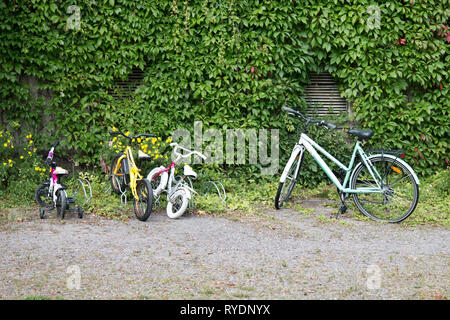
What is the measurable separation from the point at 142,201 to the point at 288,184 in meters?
2.09

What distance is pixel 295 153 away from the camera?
6.55m

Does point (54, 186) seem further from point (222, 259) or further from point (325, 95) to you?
point (325, 95)

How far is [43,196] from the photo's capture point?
6.40m

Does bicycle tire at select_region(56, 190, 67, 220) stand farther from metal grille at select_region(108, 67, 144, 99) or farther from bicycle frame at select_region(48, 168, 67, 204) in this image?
metal grille at select_region(108, 67, 144, 99)

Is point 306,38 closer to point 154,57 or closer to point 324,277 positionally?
point 154,57

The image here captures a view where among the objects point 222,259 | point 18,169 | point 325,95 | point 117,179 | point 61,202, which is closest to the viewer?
point 222,259

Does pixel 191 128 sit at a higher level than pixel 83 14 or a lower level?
lower

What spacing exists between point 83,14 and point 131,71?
112 centimetres

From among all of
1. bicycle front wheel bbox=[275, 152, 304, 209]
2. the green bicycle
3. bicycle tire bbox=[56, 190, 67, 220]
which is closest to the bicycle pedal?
the green bicycle

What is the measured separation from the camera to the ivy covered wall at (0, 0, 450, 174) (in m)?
7.43

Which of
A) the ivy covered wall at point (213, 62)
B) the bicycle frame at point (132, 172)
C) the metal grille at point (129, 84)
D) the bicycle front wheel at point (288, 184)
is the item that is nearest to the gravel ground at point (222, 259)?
the bicycle frame at point (132, 172)

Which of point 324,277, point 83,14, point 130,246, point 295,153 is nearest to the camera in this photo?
point 324,277

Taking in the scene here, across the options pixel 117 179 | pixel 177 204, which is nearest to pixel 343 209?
pixel 177 204

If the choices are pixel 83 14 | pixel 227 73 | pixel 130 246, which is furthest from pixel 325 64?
pixel 130 246
